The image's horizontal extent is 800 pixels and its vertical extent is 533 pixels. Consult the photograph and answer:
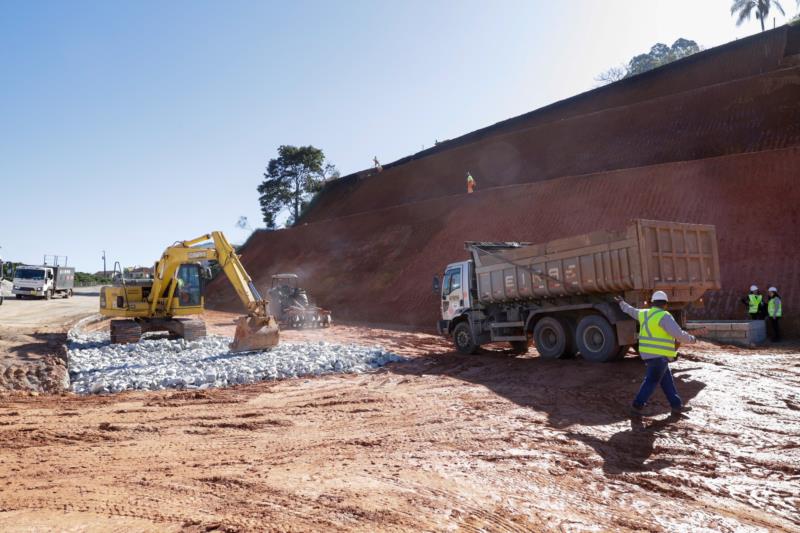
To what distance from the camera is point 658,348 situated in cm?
730

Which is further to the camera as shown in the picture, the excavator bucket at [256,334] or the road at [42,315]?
the road at [42,315]

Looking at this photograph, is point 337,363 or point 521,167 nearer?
point 337,363

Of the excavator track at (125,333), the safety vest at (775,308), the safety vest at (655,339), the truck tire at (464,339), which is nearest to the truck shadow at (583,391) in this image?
the truck tire at (464,339)

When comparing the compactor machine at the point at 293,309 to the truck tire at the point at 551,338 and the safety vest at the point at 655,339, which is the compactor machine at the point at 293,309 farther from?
the safety vest at the point at 655,339

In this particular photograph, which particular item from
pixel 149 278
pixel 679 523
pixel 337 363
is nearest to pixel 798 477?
pixel 679 523

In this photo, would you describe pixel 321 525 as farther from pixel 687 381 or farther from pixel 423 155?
pixel 423 155

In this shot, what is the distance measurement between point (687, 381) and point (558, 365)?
2.56 metres

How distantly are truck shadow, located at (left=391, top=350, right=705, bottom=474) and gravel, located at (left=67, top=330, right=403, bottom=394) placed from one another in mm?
1511

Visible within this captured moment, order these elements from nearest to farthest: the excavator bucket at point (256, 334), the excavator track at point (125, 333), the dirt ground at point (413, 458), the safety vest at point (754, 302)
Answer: the dirt ground at point (413, 458), the excavator bucket at point (256, 334), the excavator track at point (125, 333), the safety vest at point (754, 302)

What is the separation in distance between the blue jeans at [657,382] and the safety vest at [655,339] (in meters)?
0.11

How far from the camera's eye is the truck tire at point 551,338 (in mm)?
12055

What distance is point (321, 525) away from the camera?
4.07 m

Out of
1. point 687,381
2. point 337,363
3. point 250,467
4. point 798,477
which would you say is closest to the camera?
point 798,477

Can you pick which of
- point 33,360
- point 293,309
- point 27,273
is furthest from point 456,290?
point 27,273
